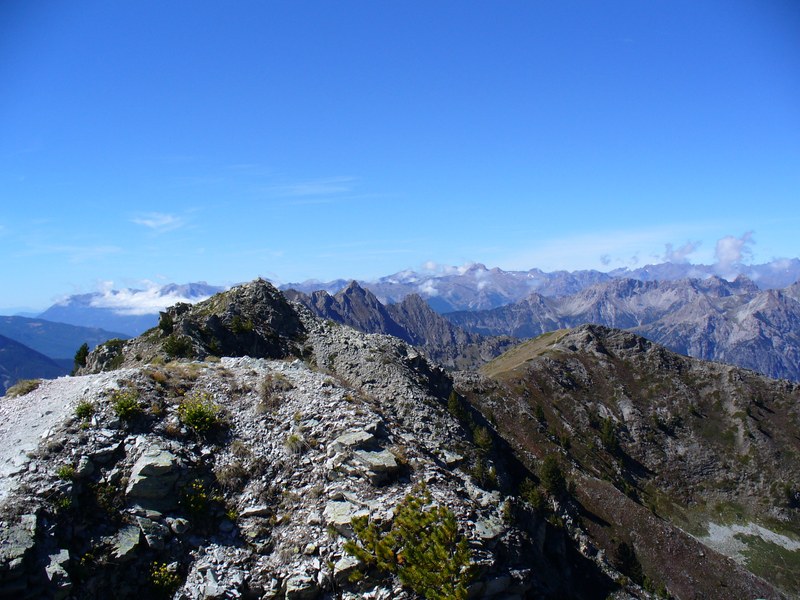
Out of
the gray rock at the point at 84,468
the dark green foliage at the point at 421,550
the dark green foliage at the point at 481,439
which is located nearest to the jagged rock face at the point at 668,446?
the dark green foliage at the point at 481,439

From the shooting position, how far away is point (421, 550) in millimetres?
19094

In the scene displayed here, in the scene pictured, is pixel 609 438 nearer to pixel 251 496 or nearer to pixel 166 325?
pixel 166 325

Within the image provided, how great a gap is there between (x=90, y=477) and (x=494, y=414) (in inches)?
3697

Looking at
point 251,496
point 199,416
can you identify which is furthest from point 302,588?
point 199,416

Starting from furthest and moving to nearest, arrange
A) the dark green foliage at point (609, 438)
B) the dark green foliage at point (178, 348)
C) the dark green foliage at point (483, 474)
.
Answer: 1. the dark green foliage at point (609, 438)
2. the dark green foliage at point (178, 348)
3. the dark green foliage at point (483, 474)

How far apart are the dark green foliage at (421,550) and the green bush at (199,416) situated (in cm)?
1061

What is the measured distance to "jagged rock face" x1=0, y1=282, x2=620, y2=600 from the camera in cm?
1872

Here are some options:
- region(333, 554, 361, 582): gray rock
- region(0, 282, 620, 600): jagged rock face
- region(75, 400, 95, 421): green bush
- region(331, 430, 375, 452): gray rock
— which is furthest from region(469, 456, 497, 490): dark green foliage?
region(75, 400, 95, 421): green bush

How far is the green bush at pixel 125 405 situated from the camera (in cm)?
2434

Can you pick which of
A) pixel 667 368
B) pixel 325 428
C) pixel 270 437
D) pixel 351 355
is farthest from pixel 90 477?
pixel 667 368

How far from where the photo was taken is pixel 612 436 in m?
120

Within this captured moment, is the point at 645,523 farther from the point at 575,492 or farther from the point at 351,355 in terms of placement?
the point at 351,355

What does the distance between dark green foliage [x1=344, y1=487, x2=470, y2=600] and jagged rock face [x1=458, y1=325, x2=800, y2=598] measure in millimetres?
64048

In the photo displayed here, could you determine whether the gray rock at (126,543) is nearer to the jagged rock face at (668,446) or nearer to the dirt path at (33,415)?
the dirt path at (33,415)
